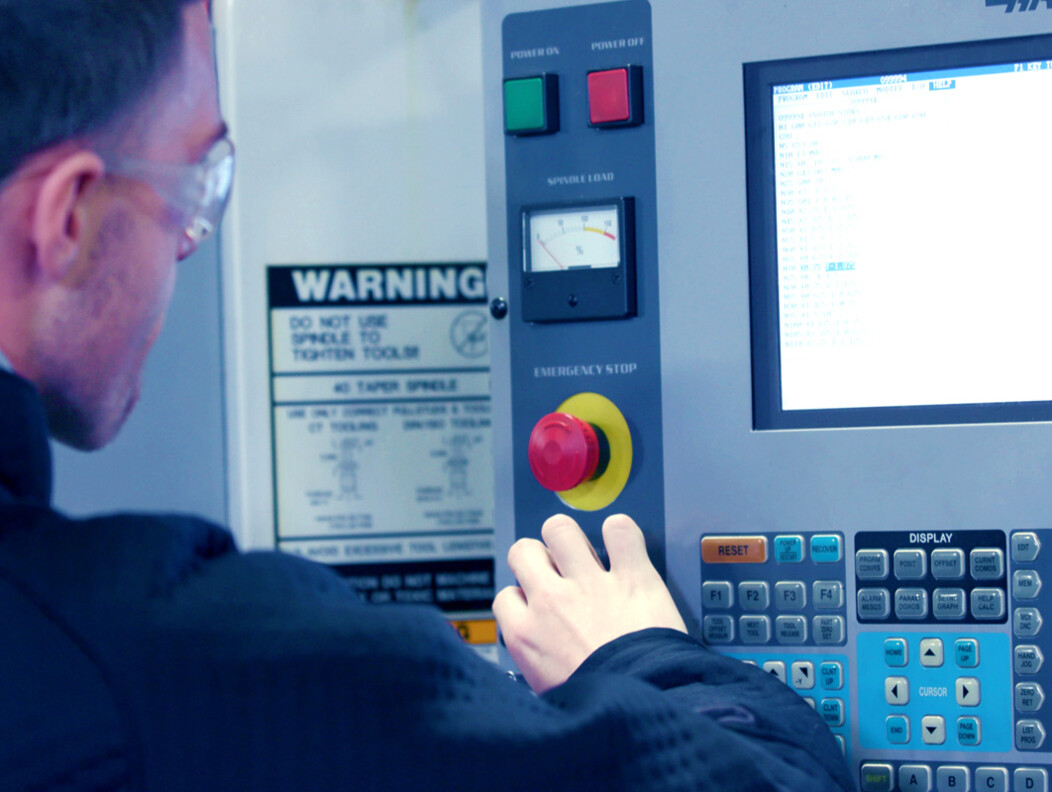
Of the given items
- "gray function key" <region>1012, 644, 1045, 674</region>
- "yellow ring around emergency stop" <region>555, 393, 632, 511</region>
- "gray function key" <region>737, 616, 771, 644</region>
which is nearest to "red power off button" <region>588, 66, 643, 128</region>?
"yellow ring around emergency stop" <region>555, 393, 632, 511</region>

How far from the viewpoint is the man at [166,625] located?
0.46 metres

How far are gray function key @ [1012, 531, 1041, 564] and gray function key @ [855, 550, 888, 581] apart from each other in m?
0.11

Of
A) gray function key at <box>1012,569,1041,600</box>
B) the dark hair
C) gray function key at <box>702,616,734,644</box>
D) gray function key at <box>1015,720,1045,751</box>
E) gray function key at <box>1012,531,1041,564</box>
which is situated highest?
the dark hair

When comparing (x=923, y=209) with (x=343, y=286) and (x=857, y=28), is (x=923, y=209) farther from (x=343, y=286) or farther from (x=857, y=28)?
(x=343, y=286)

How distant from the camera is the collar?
1.70 ft

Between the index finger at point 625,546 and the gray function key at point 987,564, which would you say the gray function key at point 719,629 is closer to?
the index finger at point 625,546

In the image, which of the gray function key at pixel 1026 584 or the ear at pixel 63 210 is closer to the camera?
the ear at pixel 63 210

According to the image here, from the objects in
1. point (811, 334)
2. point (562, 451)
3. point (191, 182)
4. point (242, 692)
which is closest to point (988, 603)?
point (811, 334)

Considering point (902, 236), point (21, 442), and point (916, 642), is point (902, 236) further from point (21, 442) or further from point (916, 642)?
point (21, 442)

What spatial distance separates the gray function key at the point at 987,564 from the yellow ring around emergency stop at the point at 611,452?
0.31 meters

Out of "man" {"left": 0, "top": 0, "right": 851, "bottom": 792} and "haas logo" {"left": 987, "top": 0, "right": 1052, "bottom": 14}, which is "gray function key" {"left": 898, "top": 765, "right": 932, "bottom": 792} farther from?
"haas logo" {"left": 987, "top": 0, "right": 1052, "bottom": 14}

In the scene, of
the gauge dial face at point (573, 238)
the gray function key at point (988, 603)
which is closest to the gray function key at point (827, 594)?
the gray function key at point (988, 603)

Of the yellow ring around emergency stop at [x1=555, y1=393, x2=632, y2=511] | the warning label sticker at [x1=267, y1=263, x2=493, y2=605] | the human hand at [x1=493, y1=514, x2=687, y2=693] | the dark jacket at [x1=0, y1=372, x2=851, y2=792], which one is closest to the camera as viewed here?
the dark jacket at [x1=0, y1=372, x2=851, y2=792]

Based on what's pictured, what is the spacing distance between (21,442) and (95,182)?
183 mm
